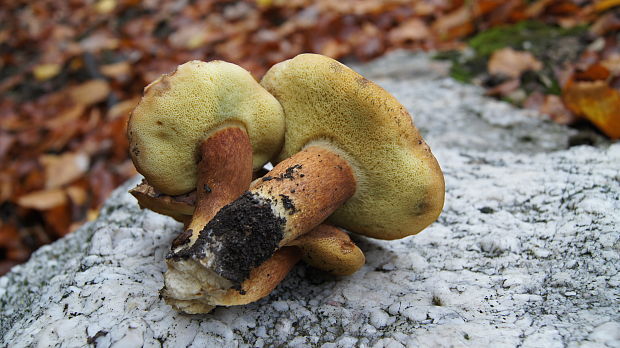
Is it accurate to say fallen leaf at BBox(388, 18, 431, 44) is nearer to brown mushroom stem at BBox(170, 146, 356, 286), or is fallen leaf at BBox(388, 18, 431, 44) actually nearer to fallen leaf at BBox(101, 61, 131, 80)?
fallen leaf at BBox(101, 61, 131, 80)

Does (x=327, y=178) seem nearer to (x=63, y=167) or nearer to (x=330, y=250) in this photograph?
(x=330, y=250)

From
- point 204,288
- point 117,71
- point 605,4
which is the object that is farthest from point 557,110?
point 117,71

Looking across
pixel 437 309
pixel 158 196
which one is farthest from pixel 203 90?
pixel 437 309

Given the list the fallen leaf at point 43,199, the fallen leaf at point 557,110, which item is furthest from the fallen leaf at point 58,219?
the fallen leaf at point 557,110

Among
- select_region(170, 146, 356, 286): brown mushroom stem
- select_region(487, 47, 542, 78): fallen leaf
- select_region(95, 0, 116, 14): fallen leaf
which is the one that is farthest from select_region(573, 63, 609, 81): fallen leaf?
select_region(95, 0, 116, 14): fallen leaf

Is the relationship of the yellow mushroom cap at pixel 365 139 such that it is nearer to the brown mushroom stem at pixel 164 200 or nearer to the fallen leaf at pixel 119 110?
the brown mushroom stem at pixel 164 200

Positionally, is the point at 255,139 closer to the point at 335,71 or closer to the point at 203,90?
the point at 203,90

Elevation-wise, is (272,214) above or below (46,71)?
above
